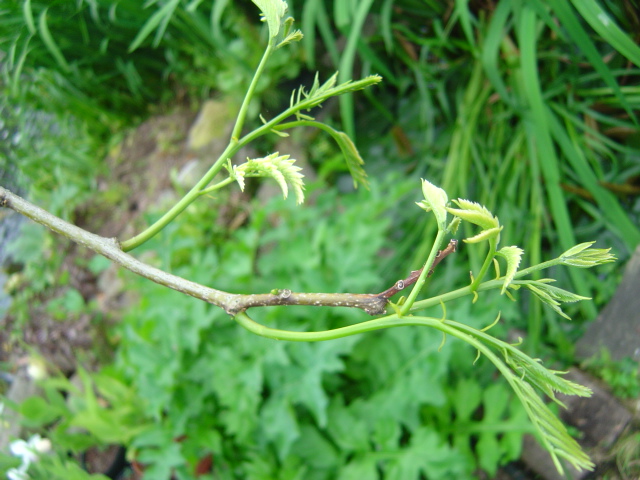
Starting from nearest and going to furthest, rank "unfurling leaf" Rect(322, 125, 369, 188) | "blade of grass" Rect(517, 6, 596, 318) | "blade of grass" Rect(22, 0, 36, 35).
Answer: "unfurling leaf" Rect(322, 125, 369, 188) → "blade of grass" Rect(22, 0, 36, 35) → "blade of grass" Rect(517, 6, 596, 318)

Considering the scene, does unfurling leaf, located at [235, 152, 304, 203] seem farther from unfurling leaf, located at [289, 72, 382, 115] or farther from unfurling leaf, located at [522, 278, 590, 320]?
unfurling leaf, located at [522, 278, 590, 320]

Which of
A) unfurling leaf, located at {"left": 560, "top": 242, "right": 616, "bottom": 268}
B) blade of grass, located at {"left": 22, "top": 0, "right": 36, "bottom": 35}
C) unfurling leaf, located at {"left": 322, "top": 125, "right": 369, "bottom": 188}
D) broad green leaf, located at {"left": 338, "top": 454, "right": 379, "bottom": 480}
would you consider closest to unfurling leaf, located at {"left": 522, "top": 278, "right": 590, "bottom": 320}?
unfurling leaf, located at {"left": 560, "top": 242, "right": 616, "bottom": 268}

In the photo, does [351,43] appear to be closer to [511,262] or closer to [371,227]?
[371,227]

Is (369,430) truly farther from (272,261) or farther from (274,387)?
(272,261)

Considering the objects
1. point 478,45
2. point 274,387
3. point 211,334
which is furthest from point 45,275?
point 478,45

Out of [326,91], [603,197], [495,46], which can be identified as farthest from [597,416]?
[326,91]

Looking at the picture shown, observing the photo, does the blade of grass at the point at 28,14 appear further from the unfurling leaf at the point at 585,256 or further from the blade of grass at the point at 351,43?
the unfurling leaf at the point at 585,256
